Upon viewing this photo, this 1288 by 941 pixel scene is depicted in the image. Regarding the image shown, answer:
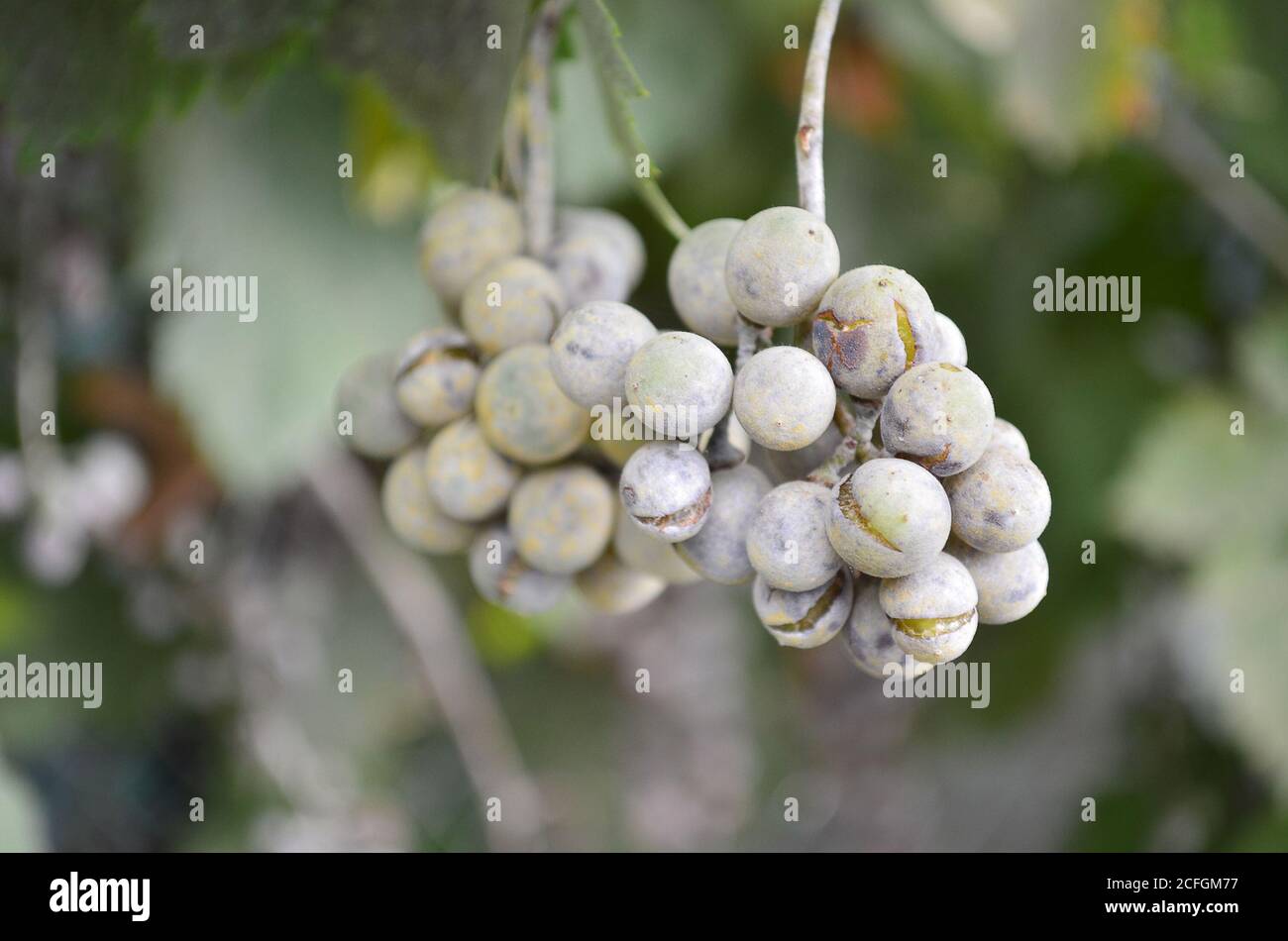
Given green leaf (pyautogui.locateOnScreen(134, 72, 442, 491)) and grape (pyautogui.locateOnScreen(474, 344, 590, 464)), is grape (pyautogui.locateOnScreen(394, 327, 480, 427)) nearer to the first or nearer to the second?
grape (pyautogui.locateOnScreen(474, 344, 590, 464))

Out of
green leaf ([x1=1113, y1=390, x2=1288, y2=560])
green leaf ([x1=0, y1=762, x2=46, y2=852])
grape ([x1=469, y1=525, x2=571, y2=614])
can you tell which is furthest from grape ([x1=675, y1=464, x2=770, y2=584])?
green leaf ([x1=1113, y1=390, x2=1288, y2=560])

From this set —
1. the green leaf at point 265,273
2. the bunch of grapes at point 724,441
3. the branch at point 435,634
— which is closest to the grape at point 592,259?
the bunch of grapes at point 724,441

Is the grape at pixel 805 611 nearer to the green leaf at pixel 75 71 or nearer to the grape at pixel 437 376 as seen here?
the grape at pixel 437 376

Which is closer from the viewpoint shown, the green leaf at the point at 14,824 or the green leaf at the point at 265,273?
the green leaf at the point at 14,824
